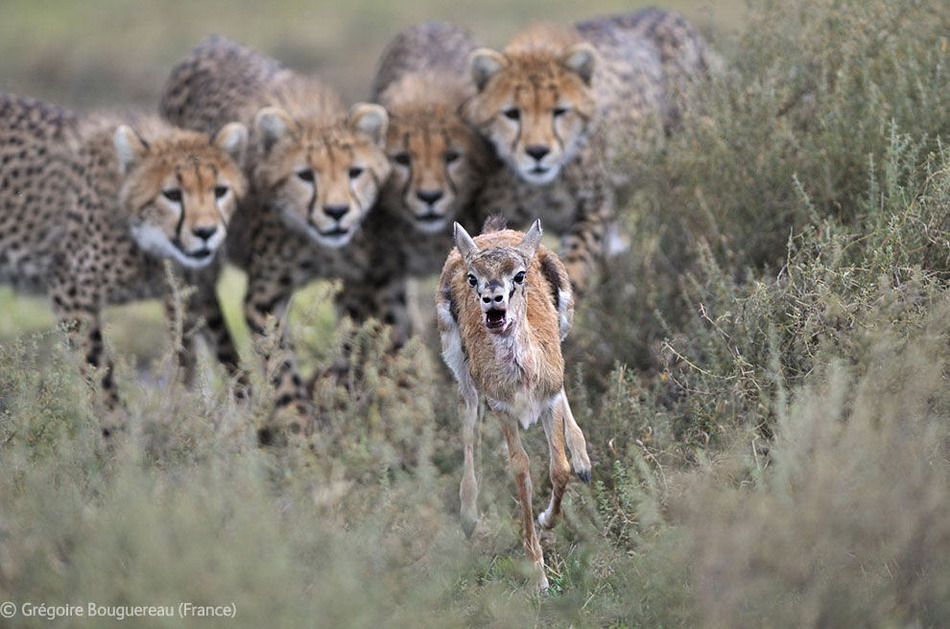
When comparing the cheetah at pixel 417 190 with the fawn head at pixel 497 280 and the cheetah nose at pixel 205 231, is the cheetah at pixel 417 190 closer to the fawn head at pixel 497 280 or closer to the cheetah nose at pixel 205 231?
the cheetah nose at pixel 205 231

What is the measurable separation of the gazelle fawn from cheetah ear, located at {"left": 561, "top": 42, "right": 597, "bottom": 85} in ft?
6.44

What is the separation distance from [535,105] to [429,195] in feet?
2.06

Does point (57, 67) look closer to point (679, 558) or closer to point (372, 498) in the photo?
point (372, 498)

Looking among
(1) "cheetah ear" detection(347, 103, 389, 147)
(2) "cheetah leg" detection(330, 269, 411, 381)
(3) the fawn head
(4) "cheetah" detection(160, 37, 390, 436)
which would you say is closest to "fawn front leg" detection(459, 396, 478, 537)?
(3) the fawn head

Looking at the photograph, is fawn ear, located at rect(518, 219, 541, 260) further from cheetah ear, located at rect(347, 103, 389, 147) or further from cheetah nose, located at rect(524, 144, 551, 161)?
cheetah ear, located at rect(347, 103, 389, 147)

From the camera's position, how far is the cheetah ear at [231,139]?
5.73 meters

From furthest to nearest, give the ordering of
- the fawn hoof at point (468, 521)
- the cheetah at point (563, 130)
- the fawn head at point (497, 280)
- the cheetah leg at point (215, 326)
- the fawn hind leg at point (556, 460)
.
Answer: the cheetah leg at point (215, 326)
the cheetah at point (563, 130)
the fawn hoof at point (468, 521)
the fawn hind leg at point (556, 460)
the fawn head at point (497, 280)

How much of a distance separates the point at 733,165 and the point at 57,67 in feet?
36.9

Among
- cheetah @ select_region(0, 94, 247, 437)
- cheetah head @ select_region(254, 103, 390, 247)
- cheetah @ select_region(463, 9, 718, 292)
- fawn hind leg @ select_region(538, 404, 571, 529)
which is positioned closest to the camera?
fawn hind leg @ select_region(538, 404, 571, 529)

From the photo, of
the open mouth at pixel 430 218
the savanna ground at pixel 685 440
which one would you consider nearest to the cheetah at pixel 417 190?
the open mouth at pixel 430 218

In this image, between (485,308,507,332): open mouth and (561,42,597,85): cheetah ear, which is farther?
(561,42,597,85): cheetah ear

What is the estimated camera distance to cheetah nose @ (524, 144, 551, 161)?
5750 mm

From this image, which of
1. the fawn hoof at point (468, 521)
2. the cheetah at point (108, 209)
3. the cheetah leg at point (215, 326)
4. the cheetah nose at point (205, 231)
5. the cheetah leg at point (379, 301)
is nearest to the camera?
the fawn hoof at point (468, 521)

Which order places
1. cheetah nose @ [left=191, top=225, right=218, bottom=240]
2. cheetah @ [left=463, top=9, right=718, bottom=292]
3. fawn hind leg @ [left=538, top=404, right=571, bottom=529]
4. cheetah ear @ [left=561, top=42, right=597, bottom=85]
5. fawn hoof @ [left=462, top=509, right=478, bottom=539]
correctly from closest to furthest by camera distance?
1. fawn hind leg @ [left=538, top=404, right=571, bottom=529]
2. fawn hoof @ [left=462, top=509, right=478, bottom=539]
3. cheetah nose @ [left=191, top=225, right=218, bottom=240]
4. cheetah @ [left=463, top=9, right=718, bottom=292]
5. cheetah ear @ [left=561, top=42, right=597, bottom=85]
